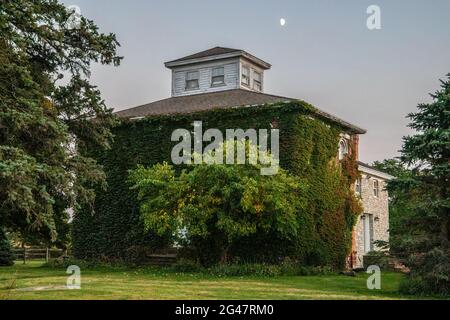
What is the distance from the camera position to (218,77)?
29.9m

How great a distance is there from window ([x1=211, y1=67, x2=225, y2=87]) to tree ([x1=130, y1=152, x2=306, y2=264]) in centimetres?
937

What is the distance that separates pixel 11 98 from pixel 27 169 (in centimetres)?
294

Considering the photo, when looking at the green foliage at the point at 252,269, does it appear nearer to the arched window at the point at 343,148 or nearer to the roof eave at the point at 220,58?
the arched window at the point at 343,148

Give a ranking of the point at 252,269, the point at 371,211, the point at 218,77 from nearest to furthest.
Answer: the point at 252,269, the point at 218,77, the point at 371,211

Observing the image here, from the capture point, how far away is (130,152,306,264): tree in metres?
A: 19.7

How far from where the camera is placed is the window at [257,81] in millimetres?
30828

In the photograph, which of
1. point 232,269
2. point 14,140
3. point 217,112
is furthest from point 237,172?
point 14,140

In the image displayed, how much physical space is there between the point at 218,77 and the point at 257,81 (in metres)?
2.33

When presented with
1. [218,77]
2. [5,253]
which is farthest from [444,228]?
[5,253]

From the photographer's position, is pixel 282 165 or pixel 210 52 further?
pixel 210 52

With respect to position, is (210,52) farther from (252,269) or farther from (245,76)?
(252,269)

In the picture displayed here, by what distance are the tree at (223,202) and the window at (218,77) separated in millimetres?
9368

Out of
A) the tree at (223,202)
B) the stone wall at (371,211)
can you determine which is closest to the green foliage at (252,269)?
the tree at (223,202)

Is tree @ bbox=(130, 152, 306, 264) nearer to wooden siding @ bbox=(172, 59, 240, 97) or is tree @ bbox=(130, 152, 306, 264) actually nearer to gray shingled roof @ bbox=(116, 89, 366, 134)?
gray shingled roof @ bbox=(116, 89, 366, 134)
